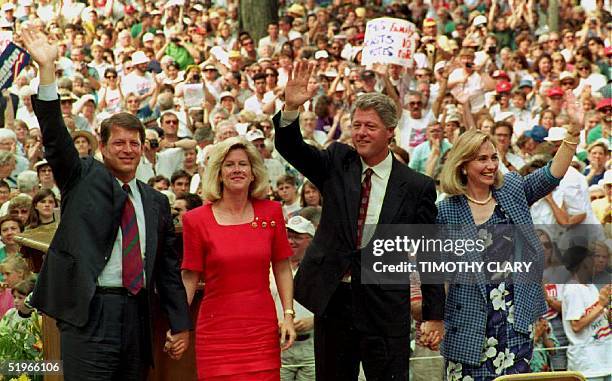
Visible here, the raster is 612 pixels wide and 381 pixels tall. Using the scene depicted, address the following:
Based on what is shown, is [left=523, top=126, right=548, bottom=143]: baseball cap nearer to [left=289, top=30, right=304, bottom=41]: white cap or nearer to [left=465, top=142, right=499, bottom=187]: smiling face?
[left=289, top=30, right=304, bottom=41]: white cap

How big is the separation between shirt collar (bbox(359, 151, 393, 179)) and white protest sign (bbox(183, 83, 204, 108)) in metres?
9.56

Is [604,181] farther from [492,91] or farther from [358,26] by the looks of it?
[358,26]

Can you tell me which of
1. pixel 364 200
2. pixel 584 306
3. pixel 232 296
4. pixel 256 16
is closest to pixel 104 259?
pixel 232 296

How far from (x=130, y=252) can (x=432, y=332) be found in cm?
153

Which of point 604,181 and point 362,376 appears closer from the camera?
point 362,376

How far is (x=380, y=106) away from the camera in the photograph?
262 inches

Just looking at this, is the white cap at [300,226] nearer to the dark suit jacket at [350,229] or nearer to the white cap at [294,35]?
the dark suit jacket at [350,229]

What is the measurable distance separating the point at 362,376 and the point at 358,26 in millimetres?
13570

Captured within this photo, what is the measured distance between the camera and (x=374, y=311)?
6535 millimetres

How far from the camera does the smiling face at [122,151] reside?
6367mm

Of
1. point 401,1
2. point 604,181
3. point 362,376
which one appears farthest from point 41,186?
point 401,1

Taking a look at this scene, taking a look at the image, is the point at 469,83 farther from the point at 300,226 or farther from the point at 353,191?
the point at 353,191

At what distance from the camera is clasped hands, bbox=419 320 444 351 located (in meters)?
6.63

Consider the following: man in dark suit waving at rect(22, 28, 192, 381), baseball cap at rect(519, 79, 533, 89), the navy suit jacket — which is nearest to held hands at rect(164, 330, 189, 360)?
man in dark suit waving at rect(22, 28, 192, 381)
